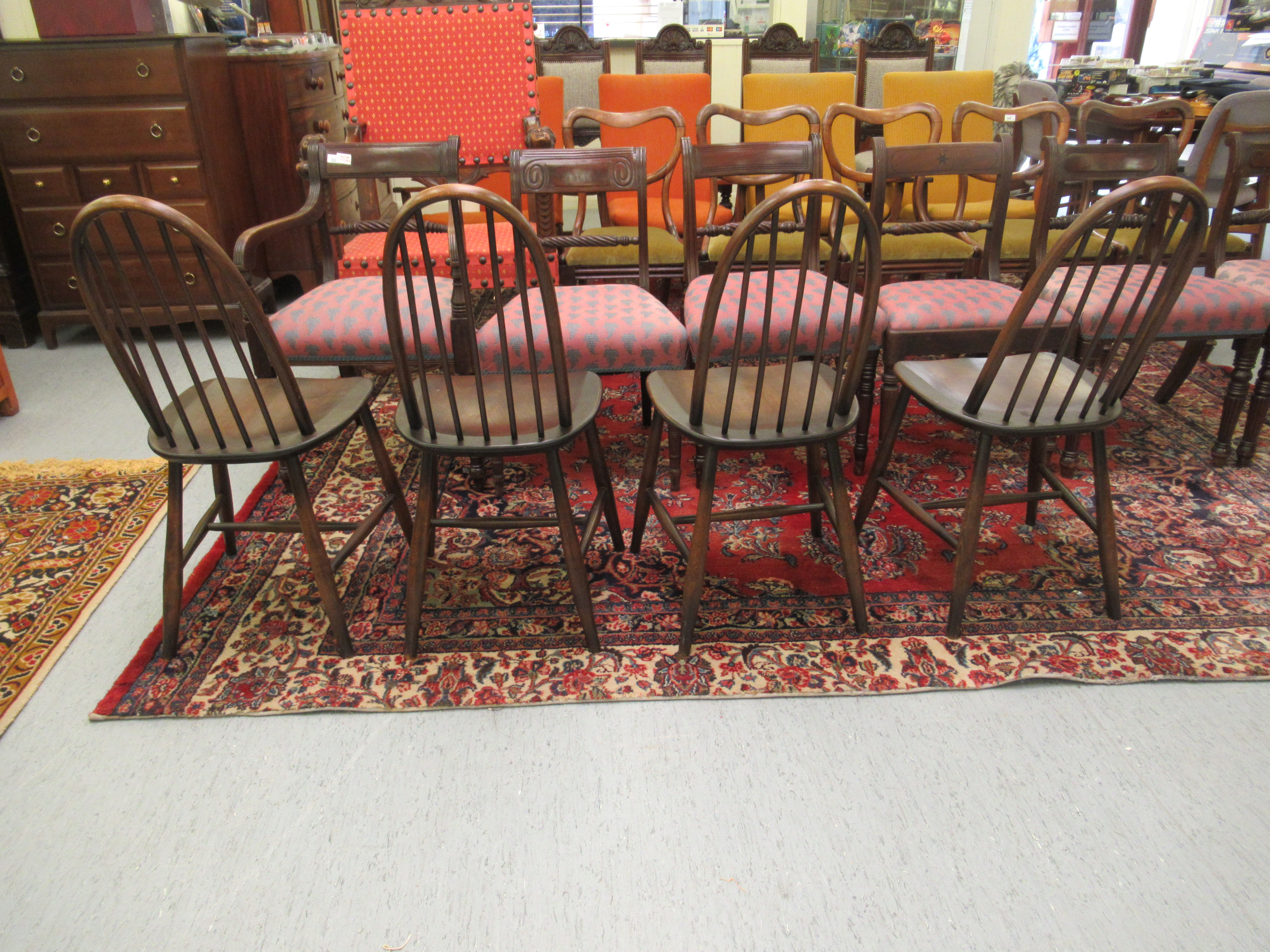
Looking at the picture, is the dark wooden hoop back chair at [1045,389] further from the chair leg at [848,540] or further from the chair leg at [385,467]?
the chair leg at [385,467]

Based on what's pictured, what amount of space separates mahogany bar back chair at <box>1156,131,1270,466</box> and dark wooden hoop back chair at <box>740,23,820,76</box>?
2.13 m

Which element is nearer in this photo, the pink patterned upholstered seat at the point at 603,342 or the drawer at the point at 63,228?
the pink patterned upholstered seat at the point at 603,342

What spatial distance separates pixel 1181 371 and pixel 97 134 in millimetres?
4164

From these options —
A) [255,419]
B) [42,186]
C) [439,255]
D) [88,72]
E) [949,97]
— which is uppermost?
[88,72]

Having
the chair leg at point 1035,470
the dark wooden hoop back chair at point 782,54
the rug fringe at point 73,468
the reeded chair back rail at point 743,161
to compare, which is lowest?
the rug fringe at point 73,468

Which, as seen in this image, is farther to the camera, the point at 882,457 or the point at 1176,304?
the point at 1176,304

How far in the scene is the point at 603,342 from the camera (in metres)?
2.07

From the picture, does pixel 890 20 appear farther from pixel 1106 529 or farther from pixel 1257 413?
pixel 1106 529

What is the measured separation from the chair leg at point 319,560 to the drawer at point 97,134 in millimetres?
Answer: 2350

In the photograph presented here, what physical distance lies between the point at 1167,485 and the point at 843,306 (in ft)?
3.61

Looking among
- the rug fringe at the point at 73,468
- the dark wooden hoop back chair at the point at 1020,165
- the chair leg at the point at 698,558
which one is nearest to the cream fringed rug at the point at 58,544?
the rug fringe at the point at 73,468

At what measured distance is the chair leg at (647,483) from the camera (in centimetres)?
186

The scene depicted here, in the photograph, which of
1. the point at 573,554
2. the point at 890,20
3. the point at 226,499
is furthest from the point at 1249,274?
the point at 890,20

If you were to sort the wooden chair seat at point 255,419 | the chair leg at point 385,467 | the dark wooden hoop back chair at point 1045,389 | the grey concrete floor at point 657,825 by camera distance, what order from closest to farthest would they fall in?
the grey concrete floor at point 657,825
the dark wooden hoop back chair at point 1045,389
the wooden chair seat at point 255,419
the chair leg at point 385,467
